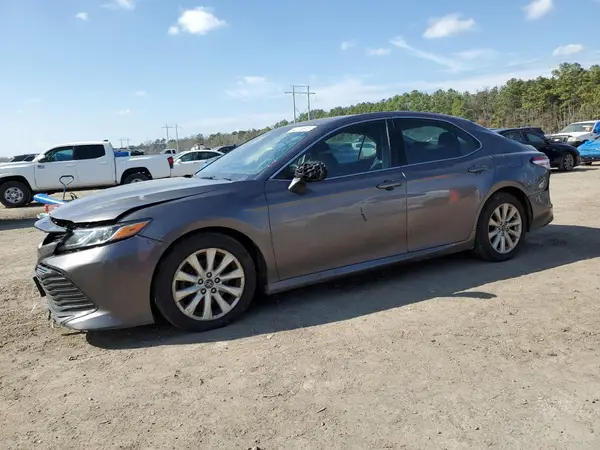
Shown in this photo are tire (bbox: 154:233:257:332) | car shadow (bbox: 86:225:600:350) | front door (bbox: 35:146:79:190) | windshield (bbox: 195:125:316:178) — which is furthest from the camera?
front door (bbox: 35:146:79:190)

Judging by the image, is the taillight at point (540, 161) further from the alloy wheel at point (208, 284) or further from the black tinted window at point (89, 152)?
the black tinted window at point (89, 152)

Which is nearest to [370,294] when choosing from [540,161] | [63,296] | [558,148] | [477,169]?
[477,169]

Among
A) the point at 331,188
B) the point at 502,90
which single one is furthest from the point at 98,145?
the point at 502,90

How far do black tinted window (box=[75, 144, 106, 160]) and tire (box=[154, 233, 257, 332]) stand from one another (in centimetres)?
1469

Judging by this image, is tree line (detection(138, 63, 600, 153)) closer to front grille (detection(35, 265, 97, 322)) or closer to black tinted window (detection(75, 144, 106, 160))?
black tinted window (detection(75, 144, 106, 160))

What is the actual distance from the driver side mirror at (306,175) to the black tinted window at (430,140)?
111 cm

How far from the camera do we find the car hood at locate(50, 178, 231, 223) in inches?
Answer: 143

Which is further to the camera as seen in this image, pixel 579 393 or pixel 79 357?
pixel 79 357

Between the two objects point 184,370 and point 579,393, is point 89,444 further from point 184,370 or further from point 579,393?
point 579,393

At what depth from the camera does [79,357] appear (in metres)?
3.50

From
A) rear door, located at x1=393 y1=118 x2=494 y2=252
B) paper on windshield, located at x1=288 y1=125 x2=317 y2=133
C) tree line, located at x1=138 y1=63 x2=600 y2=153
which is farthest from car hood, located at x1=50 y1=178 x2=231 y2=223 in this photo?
tree line, located at x1=138 y1=63 x2=600 y2=153

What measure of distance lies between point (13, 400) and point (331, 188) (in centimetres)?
273

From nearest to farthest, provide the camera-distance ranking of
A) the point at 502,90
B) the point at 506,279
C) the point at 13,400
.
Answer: the point at 13,400, the point at 506,279, the point at 502,90

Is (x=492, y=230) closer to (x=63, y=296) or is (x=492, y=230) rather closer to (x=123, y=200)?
(x=123, y=200)
